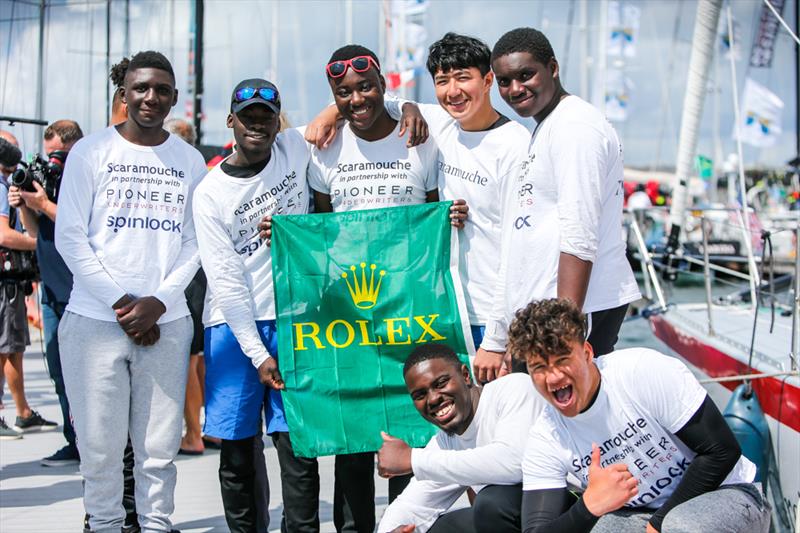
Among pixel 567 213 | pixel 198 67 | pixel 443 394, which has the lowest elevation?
pixel 443 394

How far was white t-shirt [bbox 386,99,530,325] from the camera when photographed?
12.7 feet

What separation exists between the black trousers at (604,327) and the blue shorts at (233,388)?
135 centimetres

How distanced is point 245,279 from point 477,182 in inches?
41.8

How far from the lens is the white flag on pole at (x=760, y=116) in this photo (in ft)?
79.4

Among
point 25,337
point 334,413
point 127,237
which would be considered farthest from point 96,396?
point 25,337

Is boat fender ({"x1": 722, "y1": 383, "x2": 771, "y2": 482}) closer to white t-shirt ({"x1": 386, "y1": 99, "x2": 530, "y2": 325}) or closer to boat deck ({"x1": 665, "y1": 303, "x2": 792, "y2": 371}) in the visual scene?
boat deck ({"x1": 665, "y1": 303, "x2": 792, "y2": 371})

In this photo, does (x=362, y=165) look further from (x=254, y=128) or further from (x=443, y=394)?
(x=443, y=394)

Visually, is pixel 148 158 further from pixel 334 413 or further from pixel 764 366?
pixel 764 366

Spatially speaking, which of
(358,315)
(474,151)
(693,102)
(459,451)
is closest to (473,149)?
(474,151)

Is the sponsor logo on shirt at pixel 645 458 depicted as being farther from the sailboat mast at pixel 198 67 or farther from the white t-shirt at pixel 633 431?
the sailboat mast at pixel 198 67

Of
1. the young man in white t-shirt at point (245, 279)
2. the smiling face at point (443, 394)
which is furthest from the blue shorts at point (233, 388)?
the smiling face at point (443, 394)

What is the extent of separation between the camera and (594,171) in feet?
10.9

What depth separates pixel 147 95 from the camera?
3.96m

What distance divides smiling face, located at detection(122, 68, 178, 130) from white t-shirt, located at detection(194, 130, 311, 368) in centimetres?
34
